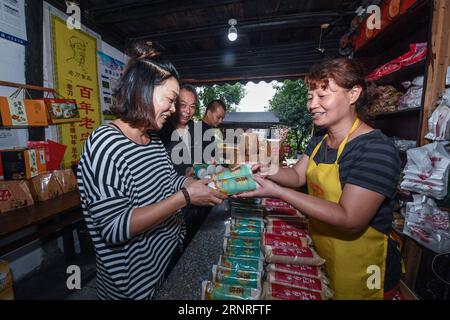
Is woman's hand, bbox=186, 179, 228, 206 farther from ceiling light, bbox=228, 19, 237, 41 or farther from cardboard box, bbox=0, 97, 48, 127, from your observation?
ceiling light, bbox=228, 19, 237, 41

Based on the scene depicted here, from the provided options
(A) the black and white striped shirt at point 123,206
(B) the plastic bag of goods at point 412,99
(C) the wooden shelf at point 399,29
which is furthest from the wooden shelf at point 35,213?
(C) the wooden shelf at point 399,29

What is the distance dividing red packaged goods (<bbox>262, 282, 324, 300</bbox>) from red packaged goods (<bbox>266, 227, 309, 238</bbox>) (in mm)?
Result: 360

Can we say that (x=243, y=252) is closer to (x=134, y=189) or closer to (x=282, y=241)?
(x=282, y=241)

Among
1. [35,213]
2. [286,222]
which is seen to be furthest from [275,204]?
[35,213]

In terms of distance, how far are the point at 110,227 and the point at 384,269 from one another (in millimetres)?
1314

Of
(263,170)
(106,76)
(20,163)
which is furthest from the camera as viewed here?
(106,76)

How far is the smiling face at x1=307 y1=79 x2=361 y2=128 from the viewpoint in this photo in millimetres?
1128

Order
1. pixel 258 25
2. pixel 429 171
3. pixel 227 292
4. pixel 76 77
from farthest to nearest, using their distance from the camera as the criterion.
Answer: pixel 258 25, pixel 76 77, pixel 429 171, pixel 227 292

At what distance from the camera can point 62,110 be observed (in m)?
2.97

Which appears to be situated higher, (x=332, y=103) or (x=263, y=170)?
(x=332, y=103)

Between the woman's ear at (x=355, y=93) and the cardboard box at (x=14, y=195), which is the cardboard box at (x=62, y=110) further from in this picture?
the woman's ear at (x=355, y=93)

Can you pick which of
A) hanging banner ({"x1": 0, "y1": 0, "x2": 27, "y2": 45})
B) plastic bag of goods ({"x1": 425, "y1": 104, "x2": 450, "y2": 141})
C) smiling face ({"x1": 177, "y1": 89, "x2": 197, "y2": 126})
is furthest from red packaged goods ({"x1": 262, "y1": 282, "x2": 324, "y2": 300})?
hanging banner ({"x1": 0, "y1": 0, "x2": 27, "y2": 45})

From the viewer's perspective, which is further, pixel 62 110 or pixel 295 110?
pixel 295 110

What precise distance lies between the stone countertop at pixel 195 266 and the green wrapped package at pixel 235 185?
0.39m
